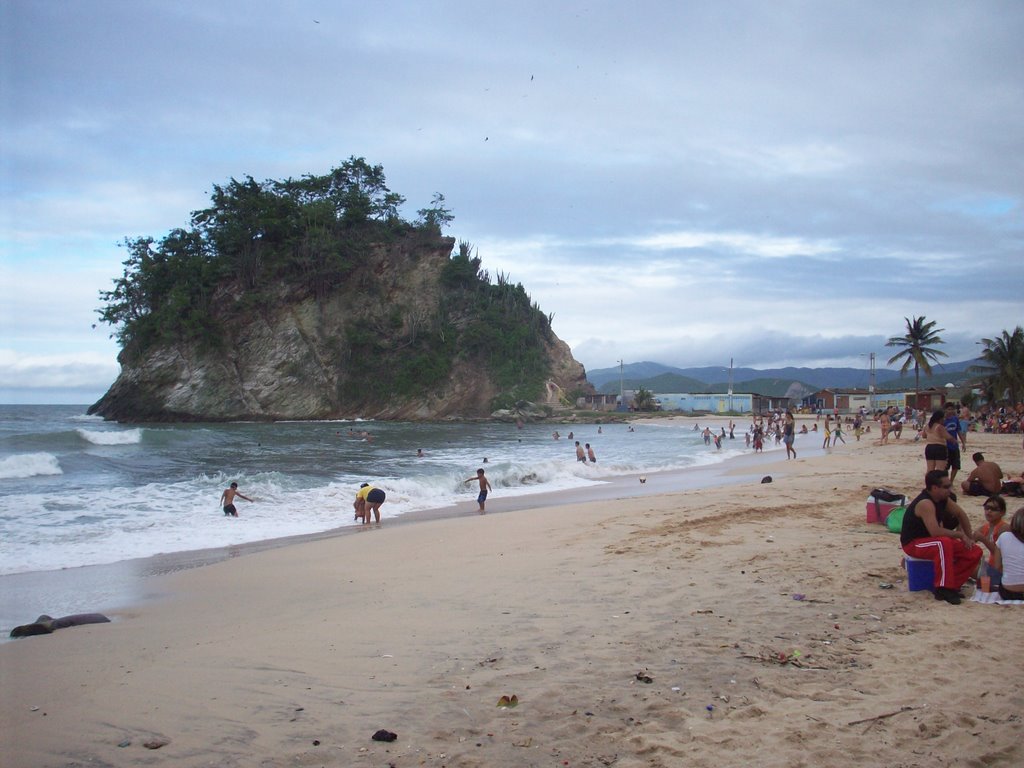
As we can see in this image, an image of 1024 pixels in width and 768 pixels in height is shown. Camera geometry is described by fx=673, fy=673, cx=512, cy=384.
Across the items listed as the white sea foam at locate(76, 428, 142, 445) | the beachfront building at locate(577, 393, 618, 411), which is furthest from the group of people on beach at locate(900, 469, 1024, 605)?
the beachfront building at locate(577, 393, 618, 411)

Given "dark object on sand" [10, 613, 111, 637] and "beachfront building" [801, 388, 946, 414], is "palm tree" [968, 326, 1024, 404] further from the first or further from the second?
"dark object on sand" [10, 613, 111, 637]

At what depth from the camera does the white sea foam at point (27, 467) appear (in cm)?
1872

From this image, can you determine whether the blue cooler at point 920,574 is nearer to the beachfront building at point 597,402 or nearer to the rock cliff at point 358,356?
the rock cliff at point 358,356

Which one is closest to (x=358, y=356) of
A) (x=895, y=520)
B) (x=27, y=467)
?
(x=27, y=467)

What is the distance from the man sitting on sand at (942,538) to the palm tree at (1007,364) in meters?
39.8

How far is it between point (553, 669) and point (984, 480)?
807cm

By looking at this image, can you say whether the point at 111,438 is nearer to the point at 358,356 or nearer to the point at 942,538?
the point at 358,356

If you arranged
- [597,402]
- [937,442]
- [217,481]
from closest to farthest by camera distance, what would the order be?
[937,442], [217,481], [597,402]

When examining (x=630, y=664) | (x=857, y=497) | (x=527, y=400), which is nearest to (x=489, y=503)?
(x=857, y=497)

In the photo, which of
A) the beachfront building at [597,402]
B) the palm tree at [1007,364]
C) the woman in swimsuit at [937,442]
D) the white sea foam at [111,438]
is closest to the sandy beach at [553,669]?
the woman in swimsuit at [937,442]

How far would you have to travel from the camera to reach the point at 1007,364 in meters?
38.0

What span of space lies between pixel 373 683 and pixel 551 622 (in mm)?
1461

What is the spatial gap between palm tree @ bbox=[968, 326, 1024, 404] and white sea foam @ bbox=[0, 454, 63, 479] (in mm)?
44774

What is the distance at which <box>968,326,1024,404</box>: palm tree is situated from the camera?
3734 centimetres
